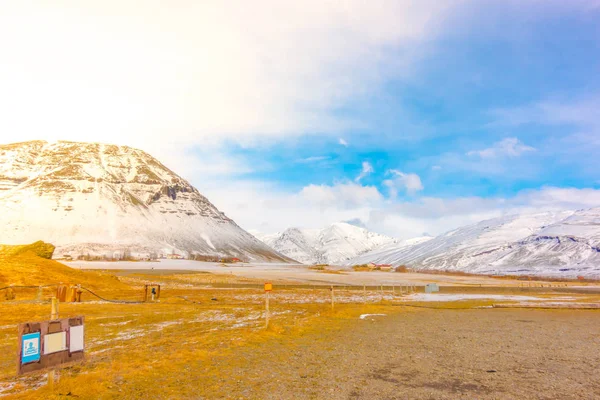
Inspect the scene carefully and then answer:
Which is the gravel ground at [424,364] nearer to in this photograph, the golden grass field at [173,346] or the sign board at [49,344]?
the golden grass field at [173,346]

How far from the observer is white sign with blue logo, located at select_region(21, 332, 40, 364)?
9.67m

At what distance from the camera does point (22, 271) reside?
42.5 metres

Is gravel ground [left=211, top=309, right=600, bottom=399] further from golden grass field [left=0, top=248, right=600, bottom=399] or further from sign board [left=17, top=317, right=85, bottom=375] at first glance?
sign board [left=17, top=317, right=85, bottom=375]

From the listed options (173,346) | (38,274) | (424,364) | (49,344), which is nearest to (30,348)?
(49,344)

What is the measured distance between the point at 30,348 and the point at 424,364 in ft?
41.1

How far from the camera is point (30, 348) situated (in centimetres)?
987

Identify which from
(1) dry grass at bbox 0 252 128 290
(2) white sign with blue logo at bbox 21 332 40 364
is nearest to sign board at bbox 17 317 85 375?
(2) white sign with blue logo at bbox 21 332 40 364

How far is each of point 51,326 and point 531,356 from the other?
56.5 feet

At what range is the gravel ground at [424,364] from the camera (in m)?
11.4

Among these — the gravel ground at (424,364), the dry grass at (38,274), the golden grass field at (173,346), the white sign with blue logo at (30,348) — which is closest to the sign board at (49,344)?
the white sign with blue logo at (30,348)

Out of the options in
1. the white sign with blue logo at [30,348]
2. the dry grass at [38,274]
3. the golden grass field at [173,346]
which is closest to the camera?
the white sign with blue logo at [30,348]

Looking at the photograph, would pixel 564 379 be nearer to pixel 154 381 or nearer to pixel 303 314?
pixel 154 381

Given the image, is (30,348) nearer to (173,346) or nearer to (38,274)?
(173,346)

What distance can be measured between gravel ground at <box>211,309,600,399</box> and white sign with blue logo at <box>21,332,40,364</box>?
15.9 ft
